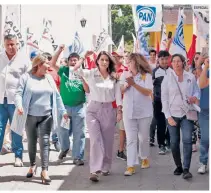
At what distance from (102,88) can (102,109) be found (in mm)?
289

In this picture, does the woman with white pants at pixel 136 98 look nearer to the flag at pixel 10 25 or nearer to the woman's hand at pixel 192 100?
the woman's hand at pixel 192 100

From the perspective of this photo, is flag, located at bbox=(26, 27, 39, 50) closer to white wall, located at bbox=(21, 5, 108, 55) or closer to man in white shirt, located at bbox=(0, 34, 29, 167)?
man in white shirt, located at bbox=(0, 34, 29, 167)

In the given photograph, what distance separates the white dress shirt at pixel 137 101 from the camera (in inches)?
303

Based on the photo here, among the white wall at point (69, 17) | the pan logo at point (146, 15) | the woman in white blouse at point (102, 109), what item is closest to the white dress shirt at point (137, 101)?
the woman in white blouse at point (102, 109)

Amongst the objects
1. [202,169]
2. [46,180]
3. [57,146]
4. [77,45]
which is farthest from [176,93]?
[77,45]

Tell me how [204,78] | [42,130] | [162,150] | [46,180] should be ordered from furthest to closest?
[162,150] < [204,78] < [42,130] < [46,180]

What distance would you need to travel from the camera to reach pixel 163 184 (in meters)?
6.87

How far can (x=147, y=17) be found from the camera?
48.1ft

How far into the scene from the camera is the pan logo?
1452 cm

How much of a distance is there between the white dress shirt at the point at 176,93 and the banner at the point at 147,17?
7.23 meters

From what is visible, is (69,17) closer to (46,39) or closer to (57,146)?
(46,39)

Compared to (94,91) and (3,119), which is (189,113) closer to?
(94,91)

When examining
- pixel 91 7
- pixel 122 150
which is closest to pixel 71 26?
pixel 91 7

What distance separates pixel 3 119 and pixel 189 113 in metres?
2.92
